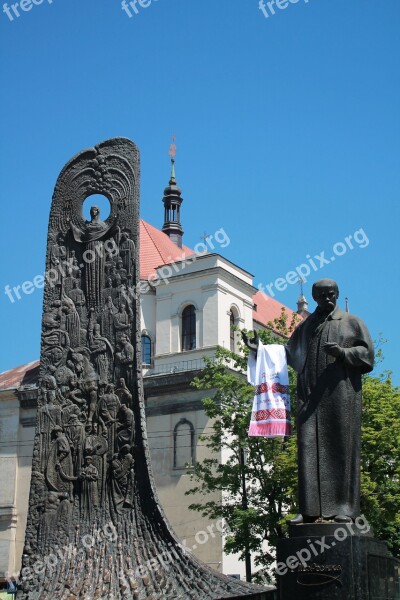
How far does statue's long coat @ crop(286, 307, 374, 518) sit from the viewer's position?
8.49 metres

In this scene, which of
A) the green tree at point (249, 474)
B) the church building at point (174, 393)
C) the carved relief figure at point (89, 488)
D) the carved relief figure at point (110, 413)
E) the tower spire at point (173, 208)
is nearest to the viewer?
the carved relief figure at point (89, 488)

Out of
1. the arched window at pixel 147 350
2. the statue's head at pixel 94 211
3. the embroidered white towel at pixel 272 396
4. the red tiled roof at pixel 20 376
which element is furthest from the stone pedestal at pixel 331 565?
the red tiled roof at pixel 20 376

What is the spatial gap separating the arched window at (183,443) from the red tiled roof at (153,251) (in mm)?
8996

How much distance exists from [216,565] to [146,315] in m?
12.7

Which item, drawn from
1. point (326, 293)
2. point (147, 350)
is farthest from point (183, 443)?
point (326, 293)

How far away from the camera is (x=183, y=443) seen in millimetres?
36219

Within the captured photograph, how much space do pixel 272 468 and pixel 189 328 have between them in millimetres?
13070

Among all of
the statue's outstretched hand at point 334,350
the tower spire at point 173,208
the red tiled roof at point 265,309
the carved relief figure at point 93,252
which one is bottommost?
the statue's outstretched hand at point 334,350

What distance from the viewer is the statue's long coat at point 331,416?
8492 millimetres

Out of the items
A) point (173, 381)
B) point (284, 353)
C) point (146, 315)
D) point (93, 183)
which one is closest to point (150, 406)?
point (173, 381)

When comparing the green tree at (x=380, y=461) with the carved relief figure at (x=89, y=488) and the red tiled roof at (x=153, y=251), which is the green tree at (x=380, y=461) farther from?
the red tiled roof at (x=153, y=251)

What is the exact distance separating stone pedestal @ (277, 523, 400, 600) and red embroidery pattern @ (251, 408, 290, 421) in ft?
5.46

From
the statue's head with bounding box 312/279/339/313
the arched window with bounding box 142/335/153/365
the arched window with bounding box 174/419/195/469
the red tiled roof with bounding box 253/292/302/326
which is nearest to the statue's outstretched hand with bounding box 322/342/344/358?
the statue's head with bounding box 312/279/339/313

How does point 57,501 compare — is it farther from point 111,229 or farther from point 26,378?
point 26,378
